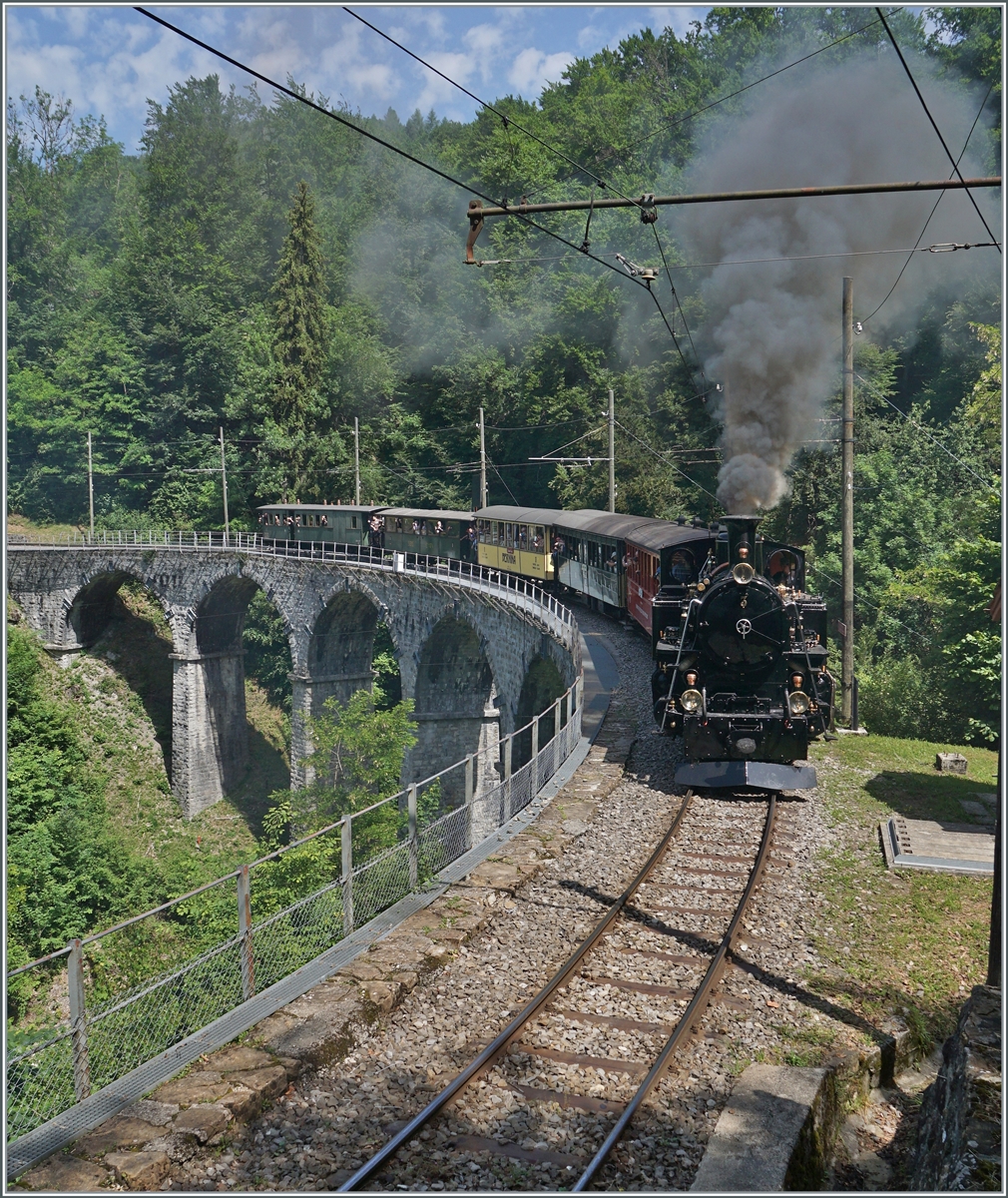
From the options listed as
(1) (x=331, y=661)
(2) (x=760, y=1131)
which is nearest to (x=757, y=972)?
(2) (x=760, y=1131)

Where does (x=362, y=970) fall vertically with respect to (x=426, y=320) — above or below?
below

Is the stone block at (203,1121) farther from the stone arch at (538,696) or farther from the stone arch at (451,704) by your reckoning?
the stone arch at (451,704)

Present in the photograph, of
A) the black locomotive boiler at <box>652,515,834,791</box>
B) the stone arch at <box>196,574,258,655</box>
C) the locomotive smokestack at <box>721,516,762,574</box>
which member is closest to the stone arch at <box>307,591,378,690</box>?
the stone arch at <box>196,574,258,655</box>

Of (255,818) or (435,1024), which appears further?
(255,818)

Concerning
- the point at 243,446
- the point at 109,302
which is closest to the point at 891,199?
the point at 243,446

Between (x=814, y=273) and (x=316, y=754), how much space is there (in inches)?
587

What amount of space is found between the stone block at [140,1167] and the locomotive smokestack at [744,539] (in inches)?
379

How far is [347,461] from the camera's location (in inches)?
2431

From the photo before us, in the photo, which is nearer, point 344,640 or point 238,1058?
point 238,1058

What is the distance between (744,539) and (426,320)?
55.0 m

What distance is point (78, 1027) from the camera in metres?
6.68

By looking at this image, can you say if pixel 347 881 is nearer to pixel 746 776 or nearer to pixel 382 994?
pixel 382 994

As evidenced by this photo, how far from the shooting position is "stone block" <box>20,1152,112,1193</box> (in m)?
5.71

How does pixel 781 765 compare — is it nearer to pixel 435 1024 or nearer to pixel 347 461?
pixel 435 1024
